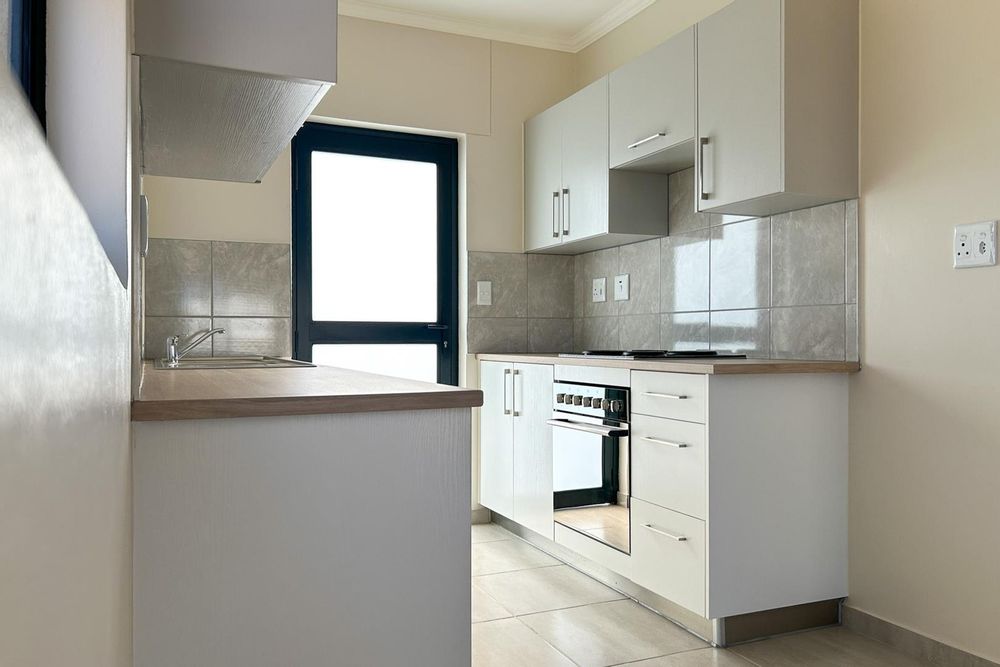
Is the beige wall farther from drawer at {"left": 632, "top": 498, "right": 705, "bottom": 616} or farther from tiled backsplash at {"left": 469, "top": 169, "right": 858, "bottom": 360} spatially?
drawer at {"left": 632, "top": 498, "right": 705, "bottom": 616}

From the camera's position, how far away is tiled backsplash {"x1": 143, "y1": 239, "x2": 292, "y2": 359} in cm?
342

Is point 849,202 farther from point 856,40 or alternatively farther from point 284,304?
point 284,304

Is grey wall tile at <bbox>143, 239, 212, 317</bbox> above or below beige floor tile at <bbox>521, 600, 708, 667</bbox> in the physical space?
above

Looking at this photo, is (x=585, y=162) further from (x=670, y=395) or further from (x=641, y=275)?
(x=670, y=395)

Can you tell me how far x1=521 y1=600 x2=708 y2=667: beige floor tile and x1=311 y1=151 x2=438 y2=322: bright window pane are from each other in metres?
1.84

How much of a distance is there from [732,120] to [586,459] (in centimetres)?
132

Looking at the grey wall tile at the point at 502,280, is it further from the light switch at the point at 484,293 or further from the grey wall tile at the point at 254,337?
the grey wall tile at the point at 254,337

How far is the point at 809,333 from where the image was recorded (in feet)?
8.89

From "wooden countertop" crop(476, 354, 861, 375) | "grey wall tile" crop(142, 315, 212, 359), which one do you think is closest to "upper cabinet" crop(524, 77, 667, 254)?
"wooden countertop" crop(476, 354, 861, 375)

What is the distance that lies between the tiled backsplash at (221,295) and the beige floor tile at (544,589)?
144 cm

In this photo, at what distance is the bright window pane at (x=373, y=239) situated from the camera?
3.87m

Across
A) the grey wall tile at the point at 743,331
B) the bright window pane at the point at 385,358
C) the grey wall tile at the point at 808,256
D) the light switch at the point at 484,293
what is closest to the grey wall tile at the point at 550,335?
the light switch at the point at 484,293

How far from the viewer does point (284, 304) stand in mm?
3641

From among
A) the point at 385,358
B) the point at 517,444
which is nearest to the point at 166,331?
the point at 385,358
